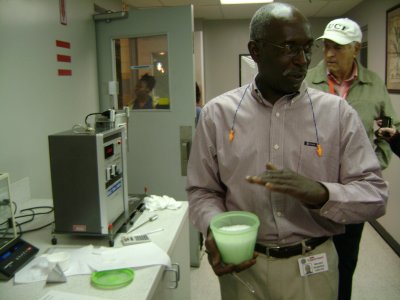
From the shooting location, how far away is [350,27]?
187cm

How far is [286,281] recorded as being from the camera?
109 centimetres

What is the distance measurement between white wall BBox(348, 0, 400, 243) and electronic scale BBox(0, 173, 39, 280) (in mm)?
3046

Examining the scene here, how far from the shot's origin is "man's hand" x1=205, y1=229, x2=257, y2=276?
0.96 m

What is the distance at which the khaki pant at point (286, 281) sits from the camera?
1.08 metres

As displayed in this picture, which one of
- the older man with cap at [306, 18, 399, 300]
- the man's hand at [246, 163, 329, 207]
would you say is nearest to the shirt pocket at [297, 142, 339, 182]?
the man's hand at [246, 163, 329, 207]

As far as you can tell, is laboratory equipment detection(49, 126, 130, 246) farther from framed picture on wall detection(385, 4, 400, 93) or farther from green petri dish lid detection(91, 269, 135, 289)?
framed picture on wall detection(385, 4, 400, 93)

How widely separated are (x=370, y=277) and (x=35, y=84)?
2720 millimetres

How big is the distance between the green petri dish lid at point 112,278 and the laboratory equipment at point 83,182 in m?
0.25

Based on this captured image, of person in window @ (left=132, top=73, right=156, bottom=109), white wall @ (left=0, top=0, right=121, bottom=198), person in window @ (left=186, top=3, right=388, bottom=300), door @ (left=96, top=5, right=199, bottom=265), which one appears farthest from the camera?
person in window @ (left=132, top=73, right=156, bottom=109)

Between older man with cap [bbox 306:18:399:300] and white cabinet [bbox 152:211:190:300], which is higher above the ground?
older man with cap [bbox 306:18:399:300]

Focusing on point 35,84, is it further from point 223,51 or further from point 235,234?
point 223,51

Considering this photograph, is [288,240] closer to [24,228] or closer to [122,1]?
[24,228]

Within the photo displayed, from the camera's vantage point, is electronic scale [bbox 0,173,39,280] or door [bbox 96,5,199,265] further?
door [bbox 96,5,199,265]

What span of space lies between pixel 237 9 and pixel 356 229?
3823 millimetres
